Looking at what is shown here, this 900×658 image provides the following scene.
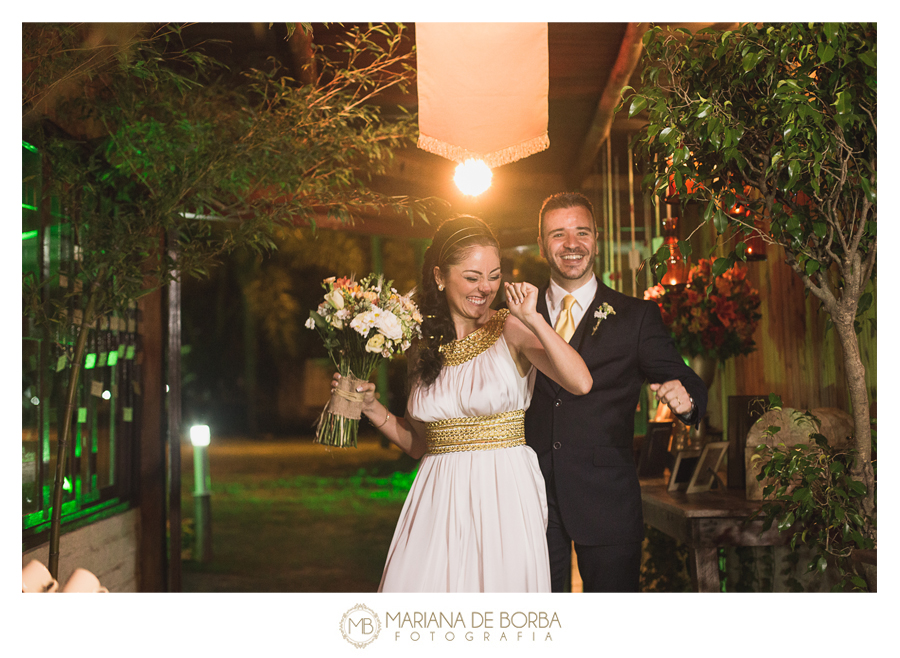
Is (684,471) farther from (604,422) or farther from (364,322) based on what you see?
(364,322)

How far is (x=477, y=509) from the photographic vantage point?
2031 millimetres

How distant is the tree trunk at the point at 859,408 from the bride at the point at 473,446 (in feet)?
2.49

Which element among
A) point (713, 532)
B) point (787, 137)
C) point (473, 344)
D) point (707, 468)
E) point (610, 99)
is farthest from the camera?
point (610, 99)

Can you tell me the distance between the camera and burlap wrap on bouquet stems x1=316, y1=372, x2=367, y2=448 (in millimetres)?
2150

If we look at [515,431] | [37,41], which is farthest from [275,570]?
[37,41]

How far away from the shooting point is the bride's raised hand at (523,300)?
72.6 inches

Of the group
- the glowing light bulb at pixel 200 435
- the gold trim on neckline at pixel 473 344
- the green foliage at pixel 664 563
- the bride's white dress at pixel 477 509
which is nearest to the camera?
the bride's white dress at pixel 477 509

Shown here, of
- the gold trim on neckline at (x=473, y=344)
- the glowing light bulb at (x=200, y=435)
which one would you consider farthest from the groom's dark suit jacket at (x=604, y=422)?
the glowing light bulb at (x=200, y=435)

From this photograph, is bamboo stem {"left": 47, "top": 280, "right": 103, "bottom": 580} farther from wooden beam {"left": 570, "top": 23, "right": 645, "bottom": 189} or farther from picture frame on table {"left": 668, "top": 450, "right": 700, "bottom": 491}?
picture frame on table {"left": 668, "top": 450, "right": 700, "bottom": 491}

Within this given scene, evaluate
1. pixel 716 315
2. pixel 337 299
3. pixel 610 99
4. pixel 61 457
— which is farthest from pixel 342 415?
pixel 610 99

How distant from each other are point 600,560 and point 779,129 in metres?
1.32
